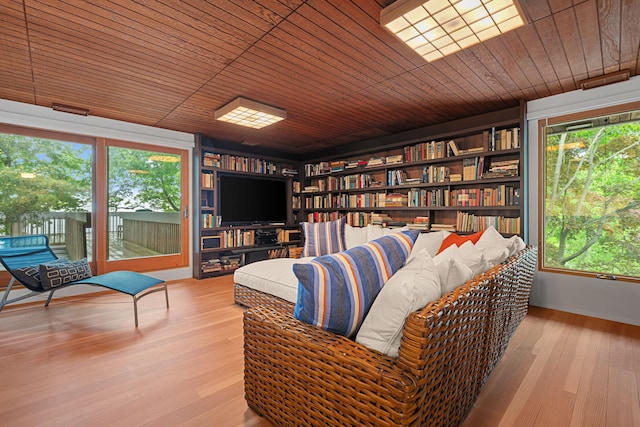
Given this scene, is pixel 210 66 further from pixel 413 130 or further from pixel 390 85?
pixel 413 130

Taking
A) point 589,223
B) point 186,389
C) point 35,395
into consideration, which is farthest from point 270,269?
point 589,223

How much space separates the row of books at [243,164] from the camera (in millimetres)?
4867

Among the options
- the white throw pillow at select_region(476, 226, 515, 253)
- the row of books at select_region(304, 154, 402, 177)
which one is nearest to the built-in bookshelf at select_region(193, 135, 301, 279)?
the row of books at select_region(304, 154, 402, 177)

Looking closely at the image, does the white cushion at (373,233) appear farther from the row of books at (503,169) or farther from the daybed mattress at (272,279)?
the row of books at (503,169)

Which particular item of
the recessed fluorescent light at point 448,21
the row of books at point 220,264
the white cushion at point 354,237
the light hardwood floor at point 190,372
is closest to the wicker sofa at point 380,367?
the light hardwood floor at point 190,372

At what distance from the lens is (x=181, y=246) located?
480cm

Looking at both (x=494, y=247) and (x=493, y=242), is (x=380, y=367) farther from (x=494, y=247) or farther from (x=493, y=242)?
(x=493, y=242)

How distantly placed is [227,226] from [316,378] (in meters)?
4.27

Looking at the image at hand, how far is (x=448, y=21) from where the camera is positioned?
1.92 m

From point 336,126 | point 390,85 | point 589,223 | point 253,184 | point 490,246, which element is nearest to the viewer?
point 490,246

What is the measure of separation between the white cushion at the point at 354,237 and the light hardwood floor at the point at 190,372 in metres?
1.49

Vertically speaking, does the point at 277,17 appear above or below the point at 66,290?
above

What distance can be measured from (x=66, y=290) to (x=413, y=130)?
505 cm

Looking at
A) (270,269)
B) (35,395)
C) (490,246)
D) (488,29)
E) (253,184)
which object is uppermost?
(488,29)
